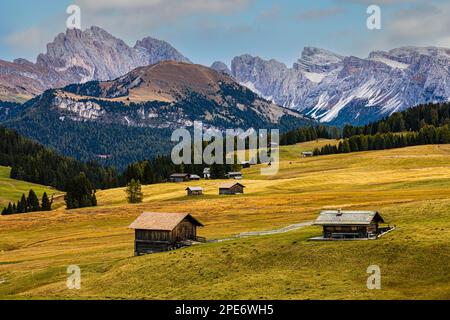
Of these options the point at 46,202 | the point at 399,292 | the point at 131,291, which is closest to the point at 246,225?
the point at 131,291

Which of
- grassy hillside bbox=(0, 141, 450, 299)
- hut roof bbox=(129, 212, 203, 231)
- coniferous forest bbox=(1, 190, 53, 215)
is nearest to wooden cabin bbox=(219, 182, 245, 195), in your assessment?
grassy hillside bbox=(0, 141, 450, 299)

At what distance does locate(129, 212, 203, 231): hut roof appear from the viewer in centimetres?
8781

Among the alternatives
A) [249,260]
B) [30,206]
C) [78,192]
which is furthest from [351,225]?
[30,206]

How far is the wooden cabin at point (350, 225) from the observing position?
74.9m

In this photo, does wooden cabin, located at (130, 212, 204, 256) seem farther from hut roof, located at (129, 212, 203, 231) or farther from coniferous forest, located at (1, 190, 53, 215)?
coniferous forest, located at (1, 190, 53, 215)

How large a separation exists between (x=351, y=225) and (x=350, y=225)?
6.1 inches

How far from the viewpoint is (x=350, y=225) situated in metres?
75.9

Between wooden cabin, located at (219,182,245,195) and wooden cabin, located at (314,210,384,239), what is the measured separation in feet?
301

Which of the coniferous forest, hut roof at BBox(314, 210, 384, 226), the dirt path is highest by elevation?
hut roof at BBox(314, 210, 384, 226)

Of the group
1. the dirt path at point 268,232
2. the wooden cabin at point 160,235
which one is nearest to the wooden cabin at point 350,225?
the dirt path at point 268,232

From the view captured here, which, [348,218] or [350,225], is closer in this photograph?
[350,225]

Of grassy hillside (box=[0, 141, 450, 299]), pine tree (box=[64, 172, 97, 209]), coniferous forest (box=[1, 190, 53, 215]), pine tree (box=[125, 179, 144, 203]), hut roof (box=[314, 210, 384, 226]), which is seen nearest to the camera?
grassy hillside (box=[0, 141, 450, 299])

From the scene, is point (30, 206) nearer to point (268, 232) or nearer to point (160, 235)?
point (160, 235)
